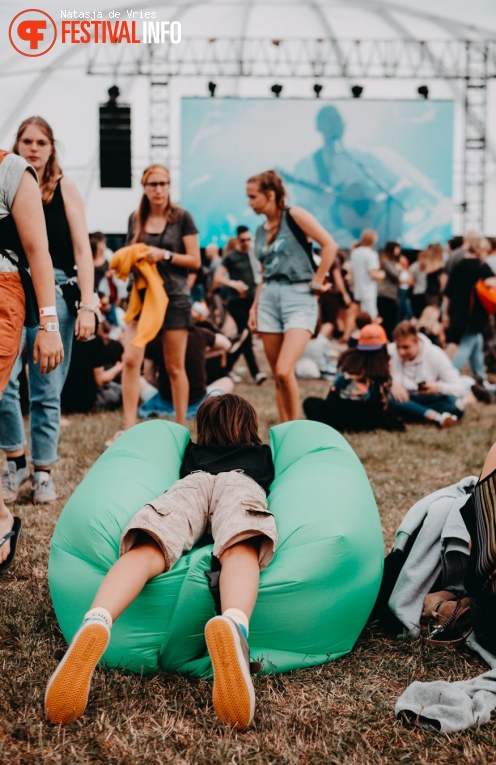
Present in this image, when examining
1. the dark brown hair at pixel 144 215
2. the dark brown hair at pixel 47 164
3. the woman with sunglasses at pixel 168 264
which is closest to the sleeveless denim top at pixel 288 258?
the woman with sunglasses at pixel 168 264

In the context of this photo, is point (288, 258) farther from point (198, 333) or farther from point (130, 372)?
point (198, 333)

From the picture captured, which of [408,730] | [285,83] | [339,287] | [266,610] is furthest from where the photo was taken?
[285,83]

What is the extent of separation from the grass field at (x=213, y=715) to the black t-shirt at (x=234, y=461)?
0.66 m

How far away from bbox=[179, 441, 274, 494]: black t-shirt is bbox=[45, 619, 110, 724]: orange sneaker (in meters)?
0.99

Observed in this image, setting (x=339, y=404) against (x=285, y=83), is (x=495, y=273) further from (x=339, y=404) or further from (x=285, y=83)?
(x=285, y=83)

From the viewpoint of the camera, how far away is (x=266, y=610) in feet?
8.77

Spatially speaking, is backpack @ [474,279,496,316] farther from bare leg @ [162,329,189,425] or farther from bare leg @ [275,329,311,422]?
bare leg @ [162,329,189,425]

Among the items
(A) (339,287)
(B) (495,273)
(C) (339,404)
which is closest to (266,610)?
(C) (339,404)

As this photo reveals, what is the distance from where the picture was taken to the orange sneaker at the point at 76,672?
223cm

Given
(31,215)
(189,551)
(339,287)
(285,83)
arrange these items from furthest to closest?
(285,83), (339,287), (31,215), (189,551)

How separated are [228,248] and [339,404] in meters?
5.43

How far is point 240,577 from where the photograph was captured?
253 centimetres

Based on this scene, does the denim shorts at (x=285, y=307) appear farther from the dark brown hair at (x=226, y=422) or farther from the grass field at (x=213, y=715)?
the grass field at (x=213, y=715)

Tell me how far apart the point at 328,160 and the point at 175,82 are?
3.83m
